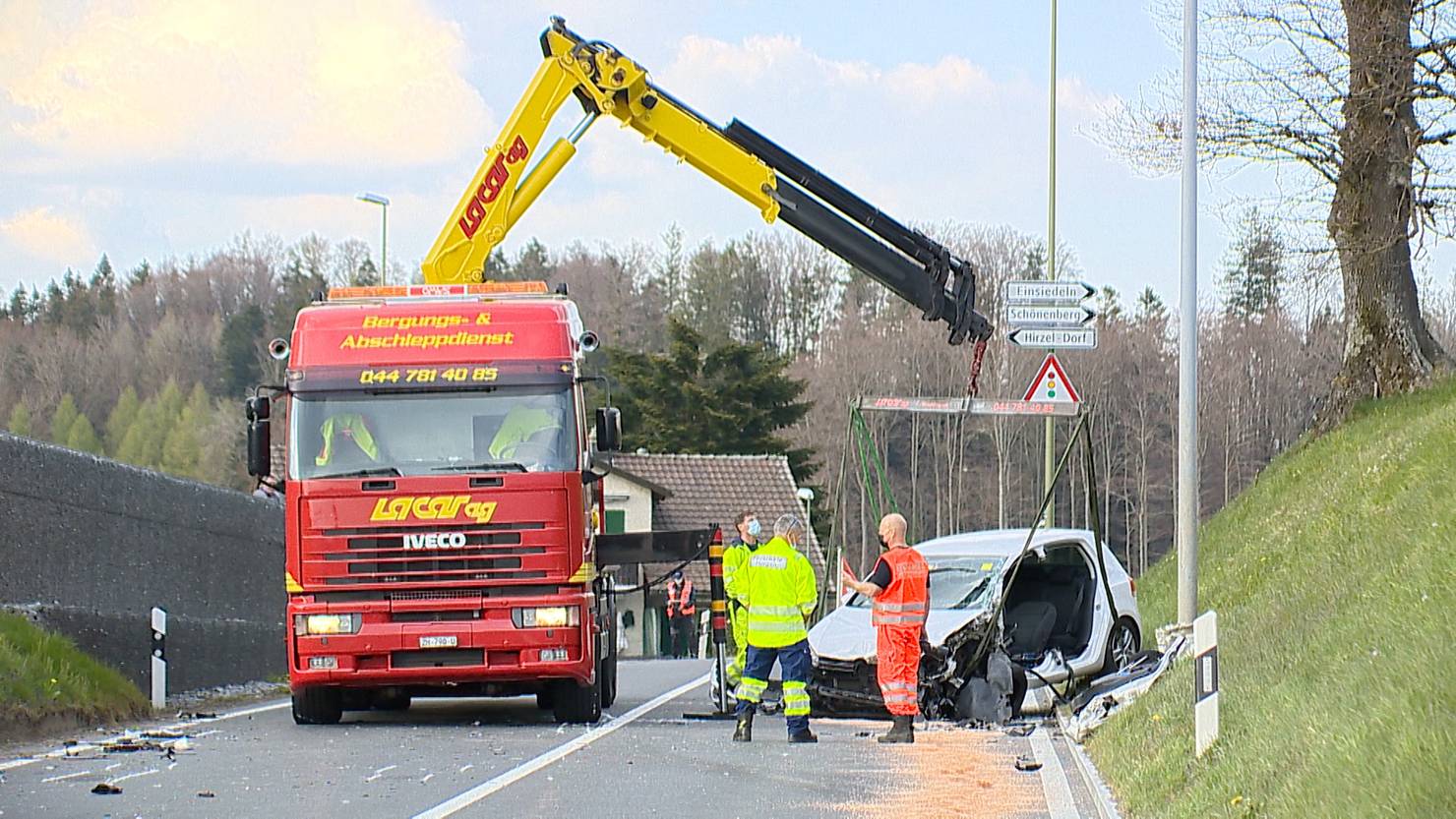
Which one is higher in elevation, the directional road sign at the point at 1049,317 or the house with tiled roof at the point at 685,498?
the directional road sign at the point at 1049,317

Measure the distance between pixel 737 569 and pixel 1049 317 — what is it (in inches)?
178

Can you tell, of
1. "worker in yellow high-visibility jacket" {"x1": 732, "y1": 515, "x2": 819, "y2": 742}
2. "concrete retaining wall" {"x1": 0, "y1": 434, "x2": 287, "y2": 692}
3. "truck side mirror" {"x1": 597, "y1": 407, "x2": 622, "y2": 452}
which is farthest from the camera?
"concrete retaining wall" {"x1": 0, "y1": 434, "x2": 287, "y2": 692}

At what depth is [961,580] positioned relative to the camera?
16.1 meters

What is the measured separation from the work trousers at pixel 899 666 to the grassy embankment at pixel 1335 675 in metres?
1.45

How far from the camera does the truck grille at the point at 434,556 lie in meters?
14.0

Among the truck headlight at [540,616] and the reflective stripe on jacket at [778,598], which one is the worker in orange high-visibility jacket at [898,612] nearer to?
the reflective stripe on jacket at [778,598]

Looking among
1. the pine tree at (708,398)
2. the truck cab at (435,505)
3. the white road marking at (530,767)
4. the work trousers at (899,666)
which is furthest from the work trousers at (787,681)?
the pine tree at (708,398)

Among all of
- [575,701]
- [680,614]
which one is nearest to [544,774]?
[575,701]

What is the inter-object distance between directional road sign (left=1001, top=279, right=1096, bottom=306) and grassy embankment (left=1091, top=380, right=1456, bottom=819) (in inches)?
136

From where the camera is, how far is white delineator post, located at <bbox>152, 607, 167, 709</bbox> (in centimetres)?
1584

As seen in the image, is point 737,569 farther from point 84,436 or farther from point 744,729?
point 84,436

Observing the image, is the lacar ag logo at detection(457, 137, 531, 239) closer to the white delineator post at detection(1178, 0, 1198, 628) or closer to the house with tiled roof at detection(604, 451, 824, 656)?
the white delineator post at detection(1178, 0, 1198, 628)

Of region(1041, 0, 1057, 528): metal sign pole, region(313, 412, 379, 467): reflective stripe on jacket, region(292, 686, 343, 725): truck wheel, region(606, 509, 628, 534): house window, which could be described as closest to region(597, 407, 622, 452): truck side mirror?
region(313, 412, 379, 467): reflective stripe on jacket

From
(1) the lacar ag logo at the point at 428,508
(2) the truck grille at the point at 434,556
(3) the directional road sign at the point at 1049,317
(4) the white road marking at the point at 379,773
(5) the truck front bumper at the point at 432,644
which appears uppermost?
(3) the directional road sign at the point at 1049,317
